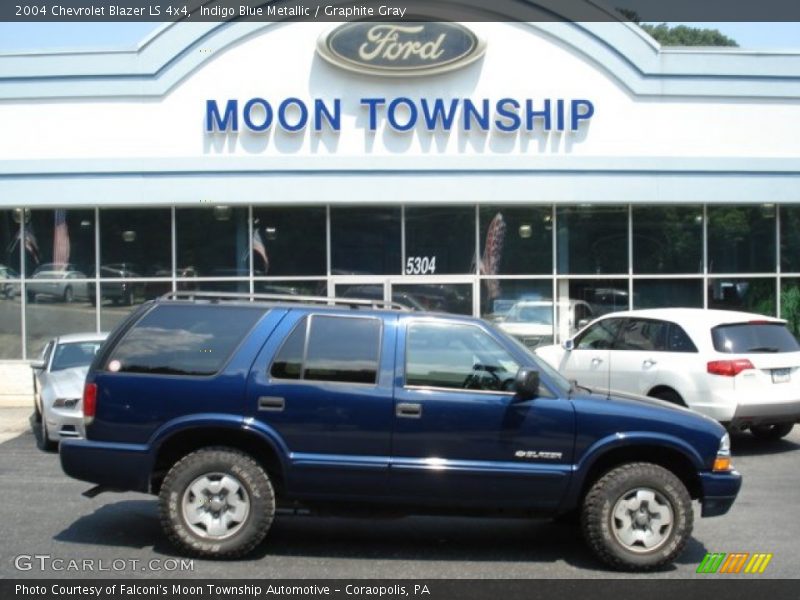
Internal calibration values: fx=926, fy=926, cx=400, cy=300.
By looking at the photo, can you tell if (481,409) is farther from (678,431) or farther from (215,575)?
(215,575)

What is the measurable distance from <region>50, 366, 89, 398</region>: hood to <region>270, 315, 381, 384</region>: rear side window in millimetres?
5128

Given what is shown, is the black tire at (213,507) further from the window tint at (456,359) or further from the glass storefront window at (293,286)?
the glass storefront window at (293,286)

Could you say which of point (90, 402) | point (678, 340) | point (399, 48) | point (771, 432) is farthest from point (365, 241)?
point (90, 402)

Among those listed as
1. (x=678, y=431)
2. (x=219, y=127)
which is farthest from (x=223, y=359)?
(x=219, y=127)

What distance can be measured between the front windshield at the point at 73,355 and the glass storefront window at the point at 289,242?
4.87 meters

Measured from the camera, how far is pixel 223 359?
6.56 meters

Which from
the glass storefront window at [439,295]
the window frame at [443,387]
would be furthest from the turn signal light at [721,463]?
the glass storefront window at [439,295]

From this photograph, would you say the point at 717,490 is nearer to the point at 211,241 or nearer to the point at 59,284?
the point at 211,241

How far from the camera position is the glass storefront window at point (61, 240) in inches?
677

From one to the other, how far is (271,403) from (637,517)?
104 inches

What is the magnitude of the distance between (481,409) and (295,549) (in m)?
1.77

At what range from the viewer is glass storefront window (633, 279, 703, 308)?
17.5 metres

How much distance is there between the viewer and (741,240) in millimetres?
17719
